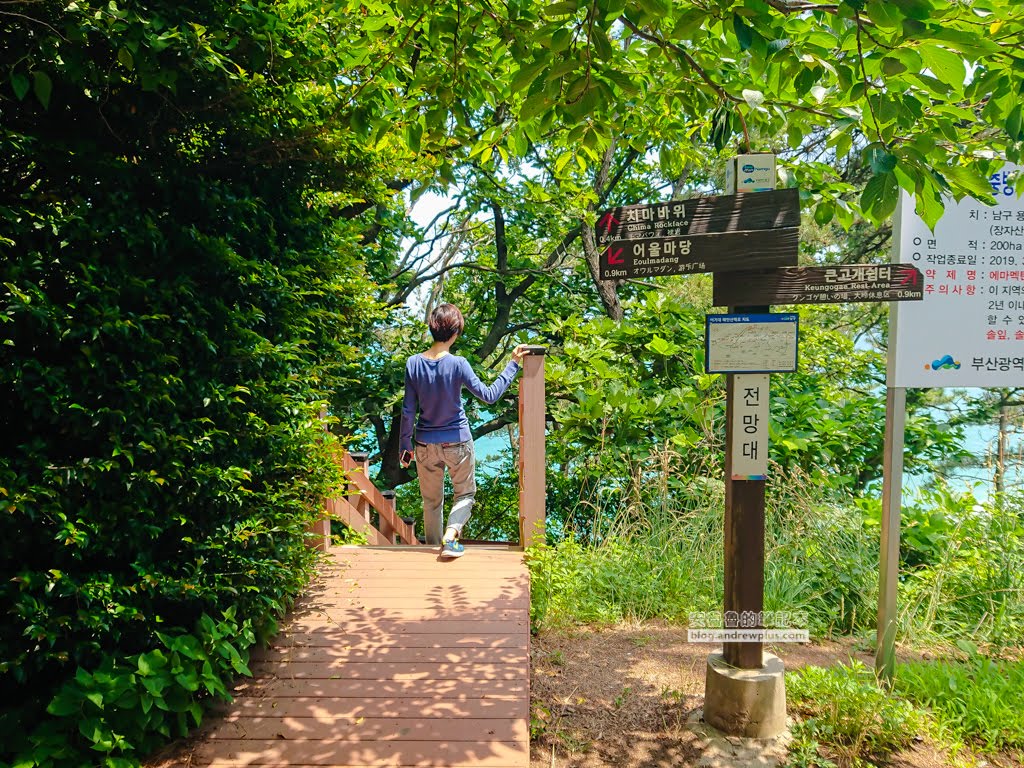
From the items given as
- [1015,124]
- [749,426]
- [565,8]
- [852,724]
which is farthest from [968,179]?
[852,724]

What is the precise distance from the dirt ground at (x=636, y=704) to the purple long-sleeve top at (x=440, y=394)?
5.27 feet

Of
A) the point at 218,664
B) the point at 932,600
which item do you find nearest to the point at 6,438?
the point at 218,664

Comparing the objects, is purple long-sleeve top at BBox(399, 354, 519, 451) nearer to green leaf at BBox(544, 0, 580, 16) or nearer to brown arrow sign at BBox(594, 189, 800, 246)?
brown arrow sign at BBox(594, 189, 800, 246)

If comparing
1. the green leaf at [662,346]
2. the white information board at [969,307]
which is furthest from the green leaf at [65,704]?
the green leaf at [662,346]

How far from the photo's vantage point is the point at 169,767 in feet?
9.00

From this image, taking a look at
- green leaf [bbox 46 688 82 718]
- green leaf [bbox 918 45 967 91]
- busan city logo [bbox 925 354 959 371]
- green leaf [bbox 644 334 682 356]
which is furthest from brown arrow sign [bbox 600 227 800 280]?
green leaf [bbox 644 334 682 356]

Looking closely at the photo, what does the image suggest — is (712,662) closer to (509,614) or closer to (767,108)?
(509,614)

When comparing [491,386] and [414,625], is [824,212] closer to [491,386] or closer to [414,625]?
[491,386]

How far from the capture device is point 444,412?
4859mm

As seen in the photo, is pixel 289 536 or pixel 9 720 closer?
pixel 9 720

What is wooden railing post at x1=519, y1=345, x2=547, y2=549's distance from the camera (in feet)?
16.2

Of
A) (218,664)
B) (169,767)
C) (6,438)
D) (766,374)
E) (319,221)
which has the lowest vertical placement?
(169,767)

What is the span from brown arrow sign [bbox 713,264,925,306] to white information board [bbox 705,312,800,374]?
0.09 m

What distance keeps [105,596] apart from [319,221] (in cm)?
232
